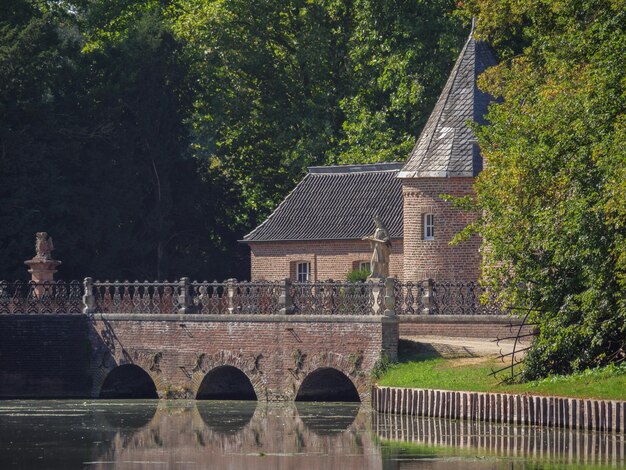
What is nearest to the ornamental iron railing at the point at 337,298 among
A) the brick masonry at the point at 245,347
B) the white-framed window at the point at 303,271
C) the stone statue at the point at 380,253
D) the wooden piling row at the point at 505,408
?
the brick masonry at the point at 245,347

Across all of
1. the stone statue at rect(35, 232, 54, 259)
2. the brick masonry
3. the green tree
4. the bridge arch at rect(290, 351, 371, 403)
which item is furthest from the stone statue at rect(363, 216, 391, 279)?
the green tree

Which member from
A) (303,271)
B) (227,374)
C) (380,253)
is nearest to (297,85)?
(303,271)

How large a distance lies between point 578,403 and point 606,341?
309cm

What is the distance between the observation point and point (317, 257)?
52.0m

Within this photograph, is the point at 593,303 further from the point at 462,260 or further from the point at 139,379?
the point at 139,379

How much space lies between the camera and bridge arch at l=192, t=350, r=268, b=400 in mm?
39250

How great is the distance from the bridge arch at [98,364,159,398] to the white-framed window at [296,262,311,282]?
31.4 ft

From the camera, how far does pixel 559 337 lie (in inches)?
1220

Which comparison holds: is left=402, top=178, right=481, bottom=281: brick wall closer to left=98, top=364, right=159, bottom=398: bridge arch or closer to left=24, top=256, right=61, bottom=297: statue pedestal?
left=98, top=364, right=159, bottom=398: bridge arch

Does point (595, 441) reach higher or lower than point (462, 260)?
lower

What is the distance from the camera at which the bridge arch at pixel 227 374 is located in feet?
129

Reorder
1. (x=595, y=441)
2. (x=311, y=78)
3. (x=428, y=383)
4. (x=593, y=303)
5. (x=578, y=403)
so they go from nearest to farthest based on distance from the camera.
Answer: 1. (x=595, y=441)
2. (x=578, y=403)
3. (x=593, y=303)
4. (x=428, y=383)
5. (x=311, y=78)

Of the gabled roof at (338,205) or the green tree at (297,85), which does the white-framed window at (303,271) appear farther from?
the green tree at (297,85)

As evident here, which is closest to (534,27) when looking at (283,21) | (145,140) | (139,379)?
(139,379)
